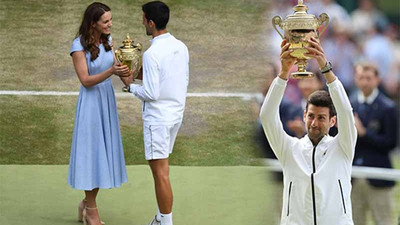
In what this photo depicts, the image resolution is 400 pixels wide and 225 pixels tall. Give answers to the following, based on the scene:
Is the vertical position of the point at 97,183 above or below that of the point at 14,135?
above

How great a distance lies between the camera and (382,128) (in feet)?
17.1

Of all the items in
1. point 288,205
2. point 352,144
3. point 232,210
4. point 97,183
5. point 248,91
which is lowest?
point 248,91

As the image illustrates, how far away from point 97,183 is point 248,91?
4423 mm

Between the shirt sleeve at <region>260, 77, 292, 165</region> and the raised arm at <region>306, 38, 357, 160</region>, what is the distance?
180mm

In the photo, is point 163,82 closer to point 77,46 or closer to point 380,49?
point 77,46

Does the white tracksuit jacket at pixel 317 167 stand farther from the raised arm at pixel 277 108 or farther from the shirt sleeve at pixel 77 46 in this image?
the shirt sleeve at pixel 77 46

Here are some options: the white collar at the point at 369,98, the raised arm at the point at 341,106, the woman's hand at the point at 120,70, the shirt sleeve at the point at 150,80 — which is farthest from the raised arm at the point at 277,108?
the white collar at the point at 369,98

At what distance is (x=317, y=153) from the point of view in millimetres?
3803

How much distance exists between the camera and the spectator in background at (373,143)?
4.97 meters

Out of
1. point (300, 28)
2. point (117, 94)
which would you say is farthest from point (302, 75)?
point (117, 94)

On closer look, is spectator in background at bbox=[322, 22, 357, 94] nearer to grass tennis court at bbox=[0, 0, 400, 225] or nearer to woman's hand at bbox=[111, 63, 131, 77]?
grass tennis court at bbox=[0, 0, 400, 225]

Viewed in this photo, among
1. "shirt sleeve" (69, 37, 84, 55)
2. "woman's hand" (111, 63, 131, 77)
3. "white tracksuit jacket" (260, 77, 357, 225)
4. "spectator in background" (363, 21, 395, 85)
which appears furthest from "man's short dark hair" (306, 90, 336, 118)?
"spectator in background" (363, 21, 395, 85)

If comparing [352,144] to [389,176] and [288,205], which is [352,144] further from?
[389,176]

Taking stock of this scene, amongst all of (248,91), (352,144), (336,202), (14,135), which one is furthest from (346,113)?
(248,91)
